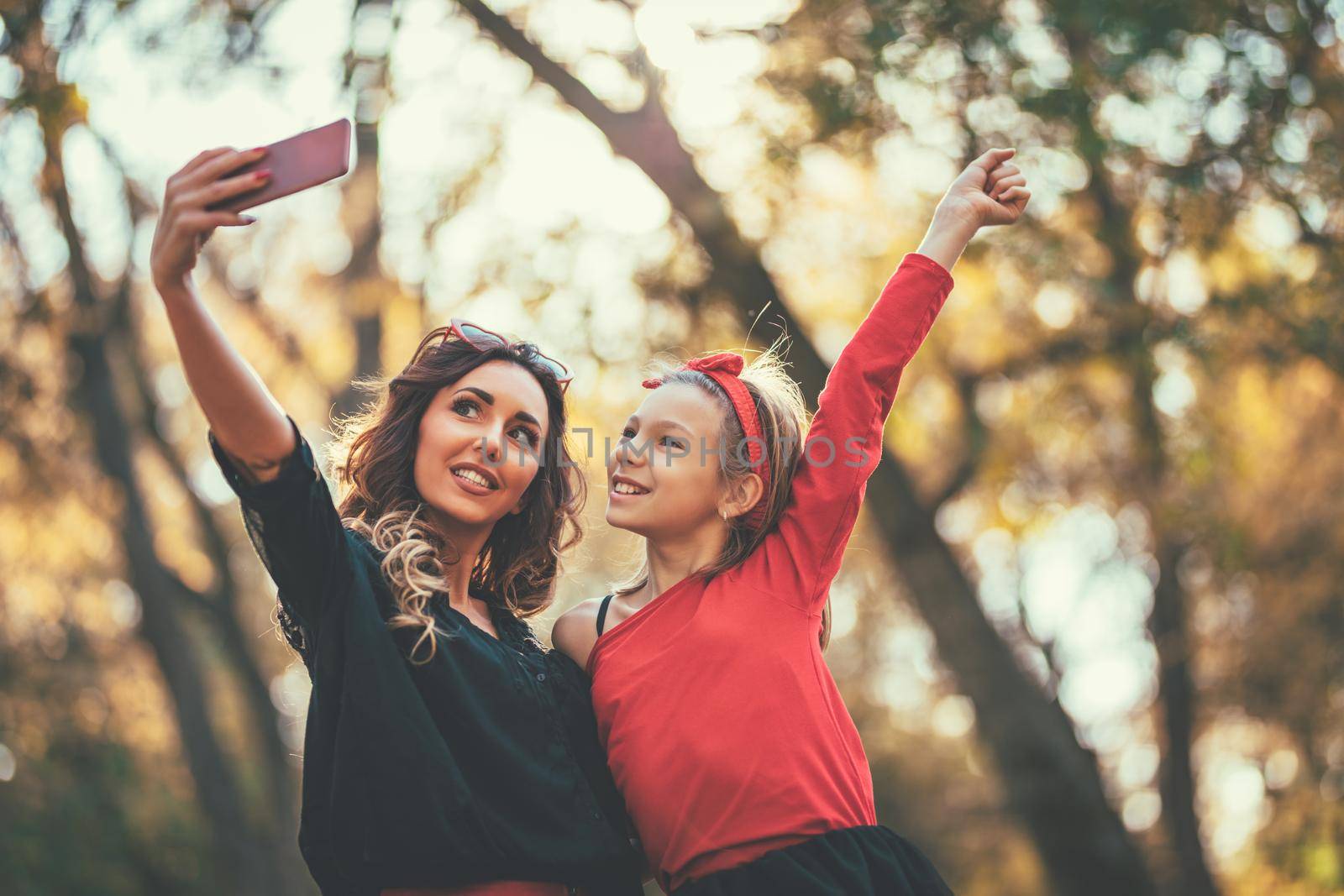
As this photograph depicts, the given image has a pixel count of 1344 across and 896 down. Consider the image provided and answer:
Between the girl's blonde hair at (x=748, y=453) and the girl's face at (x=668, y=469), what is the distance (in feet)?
0.12

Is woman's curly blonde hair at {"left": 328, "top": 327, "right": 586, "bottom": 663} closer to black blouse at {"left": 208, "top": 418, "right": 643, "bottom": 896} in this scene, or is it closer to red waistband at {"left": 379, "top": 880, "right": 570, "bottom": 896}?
black blouse at {"left": 208, "top": 418, "right": 643, "bottom": 896}

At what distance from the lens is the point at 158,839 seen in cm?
1350

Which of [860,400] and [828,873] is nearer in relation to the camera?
[828,873]

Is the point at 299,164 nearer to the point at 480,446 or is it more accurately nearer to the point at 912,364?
the point at 480,446

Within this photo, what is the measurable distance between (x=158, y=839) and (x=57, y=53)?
34.5 feet

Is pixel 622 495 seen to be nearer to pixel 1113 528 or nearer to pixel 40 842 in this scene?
pixel 1113 528

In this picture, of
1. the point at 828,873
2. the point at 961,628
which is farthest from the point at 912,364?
the point at 828,873

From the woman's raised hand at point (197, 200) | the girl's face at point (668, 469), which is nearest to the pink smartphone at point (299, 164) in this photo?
the woman's raised hand at point (197, 200)

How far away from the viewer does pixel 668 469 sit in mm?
2893

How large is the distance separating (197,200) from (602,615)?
1.47 m

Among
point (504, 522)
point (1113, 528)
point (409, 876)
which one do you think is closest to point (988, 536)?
point (1113, 528)

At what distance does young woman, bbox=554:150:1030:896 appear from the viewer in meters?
2.54

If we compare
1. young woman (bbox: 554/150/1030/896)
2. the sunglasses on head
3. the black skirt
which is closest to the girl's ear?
young woman (bbox: 554/150/1030/896)

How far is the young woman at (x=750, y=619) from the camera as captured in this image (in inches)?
99.8
